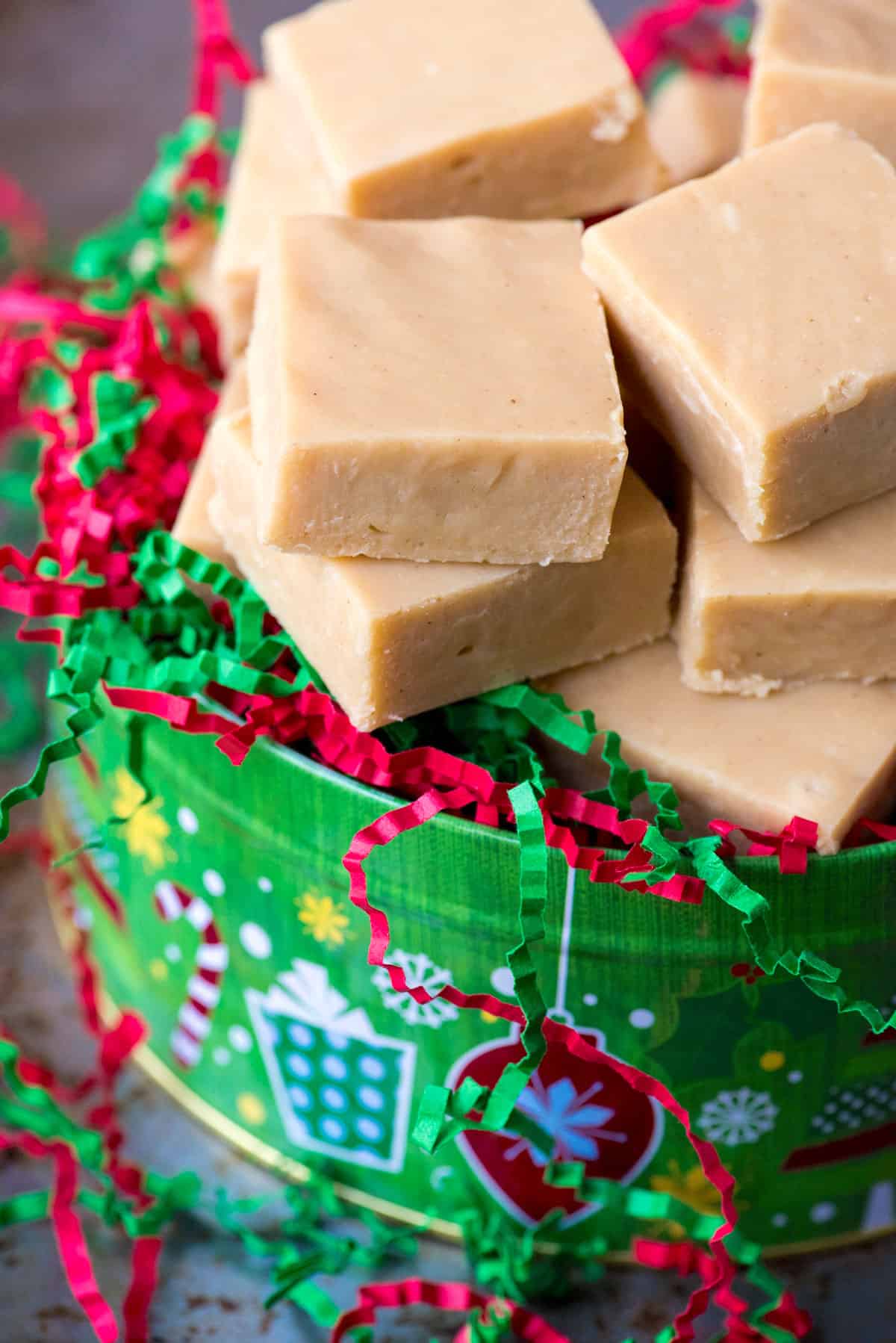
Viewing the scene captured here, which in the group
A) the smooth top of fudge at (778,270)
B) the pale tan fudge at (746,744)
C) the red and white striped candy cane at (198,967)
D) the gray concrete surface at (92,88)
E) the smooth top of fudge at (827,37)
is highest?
the smooth top of fudge at (827,37)

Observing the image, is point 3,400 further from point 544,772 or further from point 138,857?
point 544,772

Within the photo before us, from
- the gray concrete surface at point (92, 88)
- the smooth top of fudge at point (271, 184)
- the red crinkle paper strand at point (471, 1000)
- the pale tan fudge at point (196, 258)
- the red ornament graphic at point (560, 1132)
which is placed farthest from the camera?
the gray concrete surface at point (92, 88)

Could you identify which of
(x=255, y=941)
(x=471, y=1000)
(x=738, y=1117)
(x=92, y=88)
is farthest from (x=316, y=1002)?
(x=92, y=88)

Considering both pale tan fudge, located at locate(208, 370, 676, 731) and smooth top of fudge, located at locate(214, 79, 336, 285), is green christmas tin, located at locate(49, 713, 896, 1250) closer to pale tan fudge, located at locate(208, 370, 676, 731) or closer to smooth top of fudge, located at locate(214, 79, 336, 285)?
pale tan fudge, located at locate(208, 370, 676, 731)

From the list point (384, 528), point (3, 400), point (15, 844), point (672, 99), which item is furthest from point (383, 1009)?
point (672, 99)

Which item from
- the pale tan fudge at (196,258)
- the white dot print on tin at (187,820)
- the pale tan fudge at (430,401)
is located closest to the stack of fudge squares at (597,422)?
the pale tan fudge at (430,401)

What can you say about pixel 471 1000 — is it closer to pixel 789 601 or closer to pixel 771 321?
pixel 789 601

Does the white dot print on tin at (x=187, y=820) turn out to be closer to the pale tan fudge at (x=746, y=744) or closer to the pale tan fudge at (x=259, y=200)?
the pale tan fudge at (x=746, y=744)

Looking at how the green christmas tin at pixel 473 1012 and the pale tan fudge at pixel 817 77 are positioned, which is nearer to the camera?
the green christmas tin at pixel 473 1012
